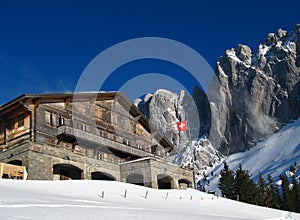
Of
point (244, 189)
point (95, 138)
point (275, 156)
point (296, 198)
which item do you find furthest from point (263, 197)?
point (275, 156)

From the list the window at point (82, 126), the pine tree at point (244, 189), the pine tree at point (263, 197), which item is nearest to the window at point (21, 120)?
the window at point (82, 126)

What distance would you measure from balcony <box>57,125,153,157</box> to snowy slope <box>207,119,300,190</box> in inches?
4843

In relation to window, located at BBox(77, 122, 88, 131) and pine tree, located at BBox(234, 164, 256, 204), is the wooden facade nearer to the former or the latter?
window, located at BBox(77, 122, 88, 131)

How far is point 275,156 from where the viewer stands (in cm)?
17812

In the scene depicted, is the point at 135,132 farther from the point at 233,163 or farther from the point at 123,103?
the point at 233,163

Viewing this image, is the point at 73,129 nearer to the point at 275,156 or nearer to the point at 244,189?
the point at 244,189

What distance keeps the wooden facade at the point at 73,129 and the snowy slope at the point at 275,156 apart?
123 m

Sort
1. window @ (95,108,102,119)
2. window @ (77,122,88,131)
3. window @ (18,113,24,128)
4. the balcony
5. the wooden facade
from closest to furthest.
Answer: the wooden facade < window @ (18,113,24,128) < the balcony < window @ (77,122,88,131) < window @ (95,108,102,119)

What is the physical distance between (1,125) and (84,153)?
25.5 ft

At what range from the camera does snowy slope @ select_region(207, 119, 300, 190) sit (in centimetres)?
16038

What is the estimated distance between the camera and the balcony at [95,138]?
32.2 metres

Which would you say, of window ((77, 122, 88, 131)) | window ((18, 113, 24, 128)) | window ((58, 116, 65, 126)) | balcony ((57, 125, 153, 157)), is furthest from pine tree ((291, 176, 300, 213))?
A: window ((18, 113, 24, 128))

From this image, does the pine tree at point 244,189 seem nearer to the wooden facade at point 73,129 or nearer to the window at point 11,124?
the wooden facade at point 73,129

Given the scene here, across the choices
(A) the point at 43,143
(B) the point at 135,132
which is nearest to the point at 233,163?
(B) the point at 135,132
